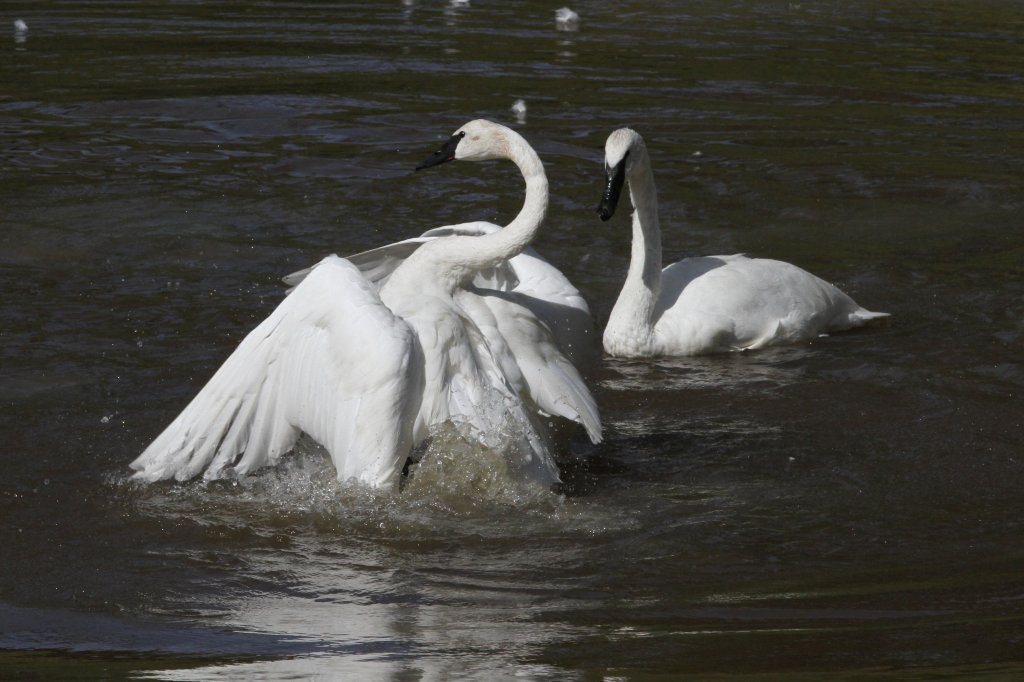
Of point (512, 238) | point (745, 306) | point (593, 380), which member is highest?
point (512, 238)

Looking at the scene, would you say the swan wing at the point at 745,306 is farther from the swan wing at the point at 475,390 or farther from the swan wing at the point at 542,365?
the swan wing at the point at 475,390

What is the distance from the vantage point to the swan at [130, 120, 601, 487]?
214 inches

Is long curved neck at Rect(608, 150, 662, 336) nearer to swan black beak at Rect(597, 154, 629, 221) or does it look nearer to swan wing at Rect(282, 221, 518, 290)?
swan black beak at Rect(597, 154, 629, 221)

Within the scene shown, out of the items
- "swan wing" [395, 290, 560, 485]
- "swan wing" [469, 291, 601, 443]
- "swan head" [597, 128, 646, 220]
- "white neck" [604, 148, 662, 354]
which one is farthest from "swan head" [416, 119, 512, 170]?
"white neck" [604, 148, 662, 354]

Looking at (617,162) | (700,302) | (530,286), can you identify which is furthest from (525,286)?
(700,302)

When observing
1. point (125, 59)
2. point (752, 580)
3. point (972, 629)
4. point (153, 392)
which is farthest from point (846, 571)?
point (125, 59)

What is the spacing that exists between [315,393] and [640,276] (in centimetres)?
294

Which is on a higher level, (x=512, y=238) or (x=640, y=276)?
(x=512, y=238)

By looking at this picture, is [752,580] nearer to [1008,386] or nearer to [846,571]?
[846,571]

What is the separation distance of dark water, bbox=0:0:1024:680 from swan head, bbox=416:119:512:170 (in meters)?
1.45

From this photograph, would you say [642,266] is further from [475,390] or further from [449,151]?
[475,390]

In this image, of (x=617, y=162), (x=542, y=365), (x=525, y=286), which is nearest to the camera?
(x=542, y=365)

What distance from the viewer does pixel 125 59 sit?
48.9ft

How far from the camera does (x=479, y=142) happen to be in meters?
6.47
